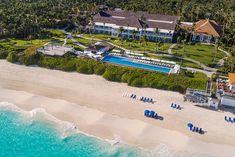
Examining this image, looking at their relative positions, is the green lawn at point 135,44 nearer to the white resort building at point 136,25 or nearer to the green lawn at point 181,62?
the white resort building at point 136,25

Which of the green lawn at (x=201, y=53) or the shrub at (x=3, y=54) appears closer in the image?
the shrub at (x=3, y=54)

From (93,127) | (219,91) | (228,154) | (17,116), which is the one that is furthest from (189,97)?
(17,116)

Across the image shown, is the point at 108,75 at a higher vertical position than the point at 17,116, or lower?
higher

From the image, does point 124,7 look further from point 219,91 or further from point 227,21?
point 219,91

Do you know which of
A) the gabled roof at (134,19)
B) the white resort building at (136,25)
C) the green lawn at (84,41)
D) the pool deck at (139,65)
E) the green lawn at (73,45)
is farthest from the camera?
the gabled roof at (134,19)

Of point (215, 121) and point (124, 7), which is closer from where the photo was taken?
point (215, 121)

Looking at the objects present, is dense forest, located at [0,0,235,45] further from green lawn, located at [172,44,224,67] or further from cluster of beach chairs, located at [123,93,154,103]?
cluster of beach chairs, located at [123,93,154,103]

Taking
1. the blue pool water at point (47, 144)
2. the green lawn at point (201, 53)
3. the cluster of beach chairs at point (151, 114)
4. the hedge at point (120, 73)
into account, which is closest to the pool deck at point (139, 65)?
the hedge at point (120, 73)
